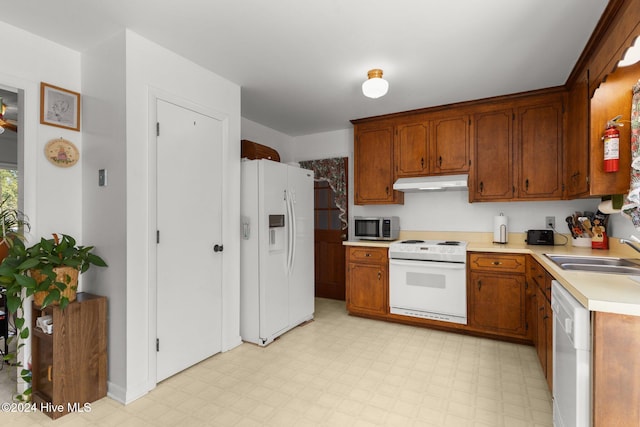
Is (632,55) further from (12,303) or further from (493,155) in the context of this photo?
(12,303)

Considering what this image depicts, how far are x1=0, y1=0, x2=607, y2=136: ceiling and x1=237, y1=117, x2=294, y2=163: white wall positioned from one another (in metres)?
1.02

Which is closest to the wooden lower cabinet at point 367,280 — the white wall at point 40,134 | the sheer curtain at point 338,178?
the sheer curtain at point 338,178

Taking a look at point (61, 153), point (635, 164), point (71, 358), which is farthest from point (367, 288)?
point (61, 153)

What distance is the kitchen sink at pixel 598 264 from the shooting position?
78.6 inches

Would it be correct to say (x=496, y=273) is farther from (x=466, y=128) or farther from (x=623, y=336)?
(x=623, y=336)

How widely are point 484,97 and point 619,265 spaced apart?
2033mm

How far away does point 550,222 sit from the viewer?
349 centimetres

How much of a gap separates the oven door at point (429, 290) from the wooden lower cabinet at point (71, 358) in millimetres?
2737

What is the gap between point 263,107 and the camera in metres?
3.75

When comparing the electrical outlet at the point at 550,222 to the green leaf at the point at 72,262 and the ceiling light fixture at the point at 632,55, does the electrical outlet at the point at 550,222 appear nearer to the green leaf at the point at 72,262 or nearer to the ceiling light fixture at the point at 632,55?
the ceiling light fixture at the point at 632,55

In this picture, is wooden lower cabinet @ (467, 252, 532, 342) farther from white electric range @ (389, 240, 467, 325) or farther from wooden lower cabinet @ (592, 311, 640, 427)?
wooden lower cabinet @ (592, 311, 640, 427)

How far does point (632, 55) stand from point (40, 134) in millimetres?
3733

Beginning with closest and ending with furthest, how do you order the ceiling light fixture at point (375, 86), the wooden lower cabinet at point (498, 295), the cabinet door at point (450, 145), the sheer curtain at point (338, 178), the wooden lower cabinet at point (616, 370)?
1. the wooden lower cabinet at point (616, 370)
2. the ceiling light fixture at point (375, 86)
3. the wooden lower cabinet at point (498, 295)
4. the cabinet door at point (450, 145)
5. the sheer curtain at point (338, 178)

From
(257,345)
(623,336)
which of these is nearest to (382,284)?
(257,345)
